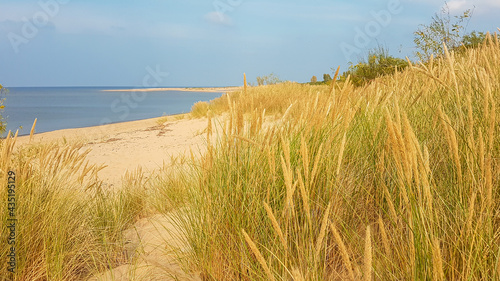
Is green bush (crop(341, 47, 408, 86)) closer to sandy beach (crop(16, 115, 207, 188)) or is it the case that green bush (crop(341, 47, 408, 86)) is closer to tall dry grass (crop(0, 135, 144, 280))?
sandy beach (crop(16, 115, 207, 188))

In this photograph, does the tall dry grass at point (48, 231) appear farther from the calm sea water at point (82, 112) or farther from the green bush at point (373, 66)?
the green bush at point (373, 66)

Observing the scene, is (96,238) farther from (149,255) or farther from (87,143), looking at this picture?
(87,143)

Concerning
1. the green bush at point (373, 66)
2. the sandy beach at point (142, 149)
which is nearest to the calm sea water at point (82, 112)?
the sandy beach at point (142, 149)

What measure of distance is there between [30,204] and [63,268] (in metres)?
0.41

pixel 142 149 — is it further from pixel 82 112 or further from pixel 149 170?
pixel 82 112

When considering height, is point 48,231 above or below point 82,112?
above

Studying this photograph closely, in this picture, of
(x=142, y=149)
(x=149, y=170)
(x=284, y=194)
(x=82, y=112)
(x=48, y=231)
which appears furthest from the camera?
(x=82, y=112)

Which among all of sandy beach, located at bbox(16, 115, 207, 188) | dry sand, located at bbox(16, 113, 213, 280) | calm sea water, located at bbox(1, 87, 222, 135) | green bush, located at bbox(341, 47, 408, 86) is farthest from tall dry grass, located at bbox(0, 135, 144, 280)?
green bush, located at bbox(341, 47, 408, 86)

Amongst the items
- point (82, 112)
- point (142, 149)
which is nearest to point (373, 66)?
point (142, 149)

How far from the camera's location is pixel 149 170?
6344 mm

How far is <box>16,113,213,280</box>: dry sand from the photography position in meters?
2.27

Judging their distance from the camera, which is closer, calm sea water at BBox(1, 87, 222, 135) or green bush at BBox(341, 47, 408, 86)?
green bush at BBox(341, 47, 408, 86)

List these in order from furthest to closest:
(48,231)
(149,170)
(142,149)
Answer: (142,149) → (149,170) → (48,231)

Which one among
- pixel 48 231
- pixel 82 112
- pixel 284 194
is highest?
pixel 284 194
